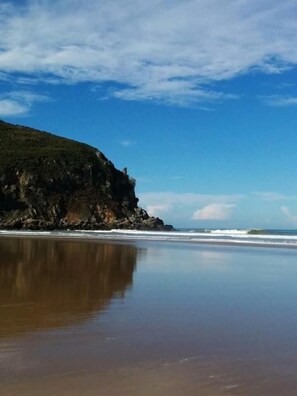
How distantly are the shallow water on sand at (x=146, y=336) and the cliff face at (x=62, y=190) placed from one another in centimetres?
7358

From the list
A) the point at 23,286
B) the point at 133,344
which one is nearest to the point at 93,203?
the point at 23,286

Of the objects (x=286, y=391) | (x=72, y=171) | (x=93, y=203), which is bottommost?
(x=286, y=391)

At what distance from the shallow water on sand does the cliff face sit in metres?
73.6

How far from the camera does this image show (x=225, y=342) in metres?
7.40

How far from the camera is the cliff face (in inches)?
3583

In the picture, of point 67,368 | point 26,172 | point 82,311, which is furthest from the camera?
point 26,172

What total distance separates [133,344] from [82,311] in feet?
9.02

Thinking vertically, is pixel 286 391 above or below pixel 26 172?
below

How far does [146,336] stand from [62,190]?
302 ft

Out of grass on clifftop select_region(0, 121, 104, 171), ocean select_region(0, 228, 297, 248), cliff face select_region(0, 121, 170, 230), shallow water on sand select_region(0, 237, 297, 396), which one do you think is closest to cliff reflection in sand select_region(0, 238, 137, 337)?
shallow water on sand select_region(0, 237, 297, 396)

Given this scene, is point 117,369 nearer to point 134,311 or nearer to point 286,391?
point 286,391

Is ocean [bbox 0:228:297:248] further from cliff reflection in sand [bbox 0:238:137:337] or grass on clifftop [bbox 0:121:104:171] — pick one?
grass on clifftop [bbox 0:121:104:171]

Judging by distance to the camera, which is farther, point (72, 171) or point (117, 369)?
point (72, 171)

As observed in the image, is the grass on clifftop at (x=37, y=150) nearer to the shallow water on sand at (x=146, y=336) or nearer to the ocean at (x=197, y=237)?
the ocean at (x=197, y=237)
